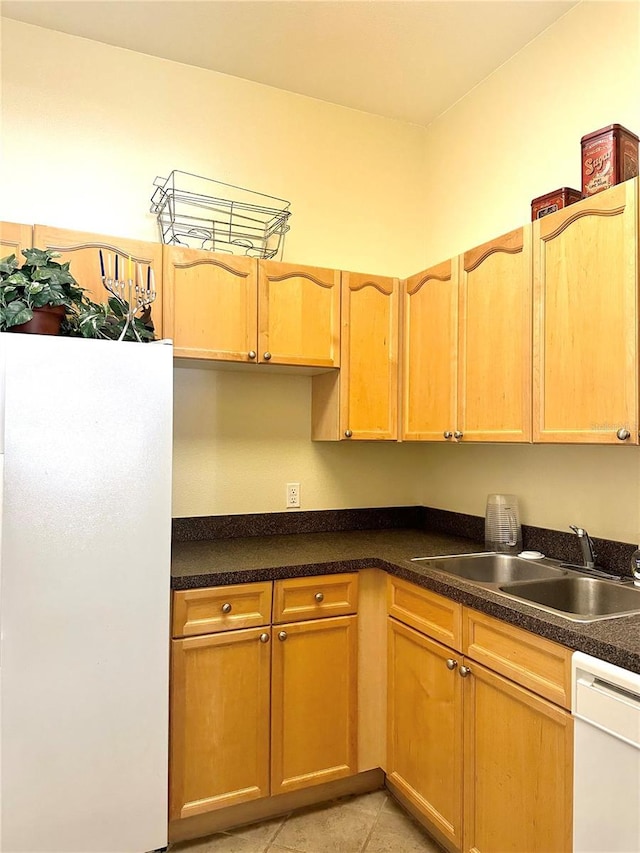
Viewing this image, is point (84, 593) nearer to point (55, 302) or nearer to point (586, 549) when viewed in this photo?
point (55, 302)

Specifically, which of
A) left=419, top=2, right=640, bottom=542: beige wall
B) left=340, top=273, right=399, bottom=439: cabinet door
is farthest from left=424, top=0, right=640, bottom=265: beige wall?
left=340, top=273, right=399, bottom=439: cabinet door

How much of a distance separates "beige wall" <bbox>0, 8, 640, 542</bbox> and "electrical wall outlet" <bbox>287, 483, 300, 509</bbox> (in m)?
0.03

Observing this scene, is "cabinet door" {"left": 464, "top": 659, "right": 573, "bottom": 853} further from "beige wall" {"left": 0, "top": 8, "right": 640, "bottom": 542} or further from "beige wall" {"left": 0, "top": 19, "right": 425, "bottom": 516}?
"beige wall" {"left": 0, "top": 19, "right": 425, "bottom": 516}

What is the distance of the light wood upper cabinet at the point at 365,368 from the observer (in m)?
2.50

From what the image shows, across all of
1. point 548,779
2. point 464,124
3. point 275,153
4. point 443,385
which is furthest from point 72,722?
point 464,124

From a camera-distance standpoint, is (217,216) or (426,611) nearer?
(426,611)

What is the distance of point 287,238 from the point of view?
272 cm

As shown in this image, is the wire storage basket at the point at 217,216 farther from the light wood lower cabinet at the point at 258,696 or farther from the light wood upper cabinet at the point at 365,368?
the light wood lower cabinet at the point at 258,696

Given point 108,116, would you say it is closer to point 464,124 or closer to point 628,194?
point 464,124

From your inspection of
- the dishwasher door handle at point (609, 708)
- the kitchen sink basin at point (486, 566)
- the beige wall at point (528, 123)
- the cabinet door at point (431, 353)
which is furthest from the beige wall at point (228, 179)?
the dishwasher door handle at point (609, 708)

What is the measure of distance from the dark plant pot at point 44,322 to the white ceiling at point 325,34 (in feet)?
4.24

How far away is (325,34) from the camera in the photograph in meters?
2.32

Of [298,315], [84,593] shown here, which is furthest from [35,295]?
[298,315]

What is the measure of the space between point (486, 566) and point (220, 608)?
40.4 inches
